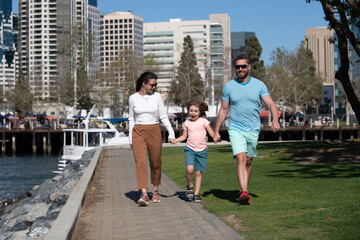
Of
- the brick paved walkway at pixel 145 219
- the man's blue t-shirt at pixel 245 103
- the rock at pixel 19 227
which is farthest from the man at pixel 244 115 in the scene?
the rock at pixel 19 227

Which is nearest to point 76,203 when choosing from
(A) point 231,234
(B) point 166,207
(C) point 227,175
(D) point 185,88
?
(B) point 166,207

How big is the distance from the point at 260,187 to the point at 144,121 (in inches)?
119

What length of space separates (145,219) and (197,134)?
6.89ft

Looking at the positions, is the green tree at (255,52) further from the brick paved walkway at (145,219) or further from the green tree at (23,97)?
the brick paved walkway at (145,219)

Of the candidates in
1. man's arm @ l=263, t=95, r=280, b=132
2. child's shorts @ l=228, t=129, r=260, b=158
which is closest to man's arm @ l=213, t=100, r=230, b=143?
child's shorts @ l=228, t=129, r=260, b=158

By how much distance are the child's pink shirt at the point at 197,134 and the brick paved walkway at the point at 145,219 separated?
94 cm

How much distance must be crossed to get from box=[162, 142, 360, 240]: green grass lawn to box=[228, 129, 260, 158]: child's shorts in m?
0.83

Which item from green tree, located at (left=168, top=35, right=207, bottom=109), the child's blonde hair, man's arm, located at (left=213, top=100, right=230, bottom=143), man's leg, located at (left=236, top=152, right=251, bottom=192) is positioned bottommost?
man's leg, located at (left=236, top=152, right=251, bottom=192)

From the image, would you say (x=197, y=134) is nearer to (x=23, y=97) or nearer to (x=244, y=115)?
(x=244, y=115)

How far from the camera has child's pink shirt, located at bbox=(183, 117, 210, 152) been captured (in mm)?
9055

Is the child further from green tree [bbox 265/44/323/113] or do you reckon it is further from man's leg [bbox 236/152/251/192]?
green tree [bbox 265/44/323/113]

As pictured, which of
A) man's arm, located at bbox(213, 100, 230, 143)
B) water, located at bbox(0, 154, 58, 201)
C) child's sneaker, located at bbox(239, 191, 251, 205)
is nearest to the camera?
child's sneaker, located at bbox(239, 191, 251, 205)

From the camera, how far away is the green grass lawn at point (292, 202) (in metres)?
6.19

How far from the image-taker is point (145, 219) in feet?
24.5
